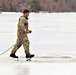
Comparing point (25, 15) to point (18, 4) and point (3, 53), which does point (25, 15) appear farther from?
point (18, 4)

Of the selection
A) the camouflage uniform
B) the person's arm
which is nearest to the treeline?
the camouflage uniform

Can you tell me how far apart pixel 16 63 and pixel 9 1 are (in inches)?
4051

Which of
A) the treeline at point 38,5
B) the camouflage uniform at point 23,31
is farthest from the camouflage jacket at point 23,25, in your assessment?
the treeline at point 38,5

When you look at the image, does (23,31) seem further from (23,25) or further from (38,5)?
(38,5)

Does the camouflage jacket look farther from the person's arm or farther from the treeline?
the treeline

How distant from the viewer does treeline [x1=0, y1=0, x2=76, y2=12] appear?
110750mm

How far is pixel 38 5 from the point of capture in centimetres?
11919

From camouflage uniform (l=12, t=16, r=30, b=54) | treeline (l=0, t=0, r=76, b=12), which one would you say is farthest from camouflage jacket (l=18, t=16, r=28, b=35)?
treeline (l=0, t=0, r=76, b=12)

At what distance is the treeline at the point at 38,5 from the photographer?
363 ft

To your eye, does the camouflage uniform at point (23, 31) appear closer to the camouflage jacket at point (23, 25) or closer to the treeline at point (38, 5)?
the camouflage jacket at point (23, 25)

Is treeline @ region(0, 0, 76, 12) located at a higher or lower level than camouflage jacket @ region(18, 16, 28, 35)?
lower

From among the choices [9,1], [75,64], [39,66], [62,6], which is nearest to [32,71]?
Result: [39,66]

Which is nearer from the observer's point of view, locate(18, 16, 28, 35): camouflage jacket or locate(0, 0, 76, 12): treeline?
locate(18, 16, 28, 35): camouflage jacket

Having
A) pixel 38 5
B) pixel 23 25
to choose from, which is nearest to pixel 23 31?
pixel 23 25
